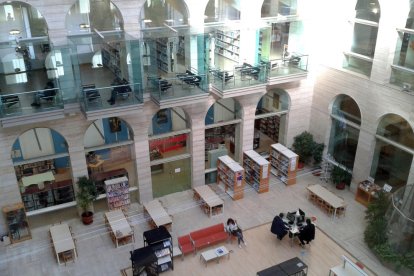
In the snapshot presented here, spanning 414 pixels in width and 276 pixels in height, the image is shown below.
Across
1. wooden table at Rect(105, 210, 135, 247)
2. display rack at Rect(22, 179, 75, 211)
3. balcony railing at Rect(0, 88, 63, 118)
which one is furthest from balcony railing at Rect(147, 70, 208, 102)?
display rack at Rect(22, 179, 75, 211)

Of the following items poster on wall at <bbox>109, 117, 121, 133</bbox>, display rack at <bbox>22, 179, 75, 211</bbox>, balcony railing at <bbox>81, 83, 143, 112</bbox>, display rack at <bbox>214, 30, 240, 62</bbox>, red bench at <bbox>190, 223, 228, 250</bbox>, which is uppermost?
display rack at <bbox>214, 30, 240, 62</bbox>

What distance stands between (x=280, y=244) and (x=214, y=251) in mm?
2449

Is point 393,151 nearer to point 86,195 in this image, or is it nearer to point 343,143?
point 343,143

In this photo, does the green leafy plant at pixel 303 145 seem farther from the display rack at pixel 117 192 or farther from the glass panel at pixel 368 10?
the display rack at pixel 117 192

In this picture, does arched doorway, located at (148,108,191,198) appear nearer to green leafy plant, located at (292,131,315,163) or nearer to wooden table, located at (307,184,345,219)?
green leafy plant, located at (292,131,315,163)

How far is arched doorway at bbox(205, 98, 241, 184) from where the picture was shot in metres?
18.2

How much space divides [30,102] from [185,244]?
6625 millimetres

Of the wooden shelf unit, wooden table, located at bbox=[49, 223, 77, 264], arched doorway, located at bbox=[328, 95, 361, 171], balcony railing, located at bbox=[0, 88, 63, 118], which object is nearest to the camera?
balcony railing, located at bbox=[0, 88, 63, 118]

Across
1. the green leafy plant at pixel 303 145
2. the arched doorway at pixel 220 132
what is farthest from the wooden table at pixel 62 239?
the green leafy plant at pixel 303 145

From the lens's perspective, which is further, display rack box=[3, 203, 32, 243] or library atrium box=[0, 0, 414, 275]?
display rack box=[3, 203, 32, 243]

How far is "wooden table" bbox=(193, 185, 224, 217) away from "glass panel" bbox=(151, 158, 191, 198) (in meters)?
1.02

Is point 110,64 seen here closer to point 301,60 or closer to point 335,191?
point 301,60

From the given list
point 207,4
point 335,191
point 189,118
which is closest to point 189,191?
point 189,118

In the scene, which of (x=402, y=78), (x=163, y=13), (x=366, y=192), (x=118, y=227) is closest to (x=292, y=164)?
(x=366, y=192)
